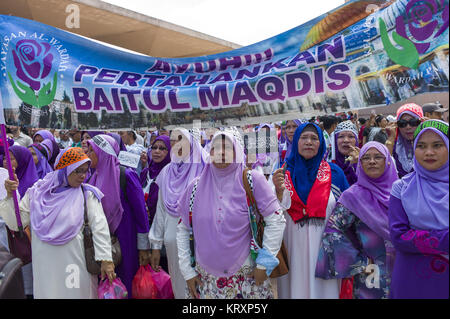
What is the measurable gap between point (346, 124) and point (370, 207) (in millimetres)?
1688

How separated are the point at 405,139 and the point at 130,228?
277 cm

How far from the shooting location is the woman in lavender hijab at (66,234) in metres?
2.96

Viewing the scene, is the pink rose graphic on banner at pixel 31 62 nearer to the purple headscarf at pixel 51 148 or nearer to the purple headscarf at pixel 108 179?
the purple headscarf at pixel 108 179

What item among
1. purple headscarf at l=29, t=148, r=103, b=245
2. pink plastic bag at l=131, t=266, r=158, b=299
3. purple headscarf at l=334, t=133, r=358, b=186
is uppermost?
purple headscarf at l=334, t=133, r=358, b=186

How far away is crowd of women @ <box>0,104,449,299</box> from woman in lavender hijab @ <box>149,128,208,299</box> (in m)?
0.10

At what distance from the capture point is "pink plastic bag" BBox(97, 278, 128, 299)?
292 centimetres

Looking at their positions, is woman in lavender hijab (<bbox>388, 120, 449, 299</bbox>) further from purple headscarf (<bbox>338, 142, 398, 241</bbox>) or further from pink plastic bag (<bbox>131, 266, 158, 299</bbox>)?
pink plastic bag (<bbox>131, 266, 158, 299</bbox>)

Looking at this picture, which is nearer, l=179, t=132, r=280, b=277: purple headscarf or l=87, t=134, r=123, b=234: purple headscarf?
l=179, t=132, r=280, b=277: purple headscarf

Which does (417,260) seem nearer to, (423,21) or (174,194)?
(423,21)

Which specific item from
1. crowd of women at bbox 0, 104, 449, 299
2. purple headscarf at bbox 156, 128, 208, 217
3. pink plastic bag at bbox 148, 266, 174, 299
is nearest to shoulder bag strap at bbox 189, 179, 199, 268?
crowd of women at bbox 0, 104, 449, 299

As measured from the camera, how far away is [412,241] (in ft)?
6.98

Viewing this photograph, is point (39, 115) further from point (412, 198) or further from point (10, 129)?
point (10, 129)

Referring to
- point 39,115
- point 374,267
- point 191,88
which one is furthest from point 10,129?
point 374,267

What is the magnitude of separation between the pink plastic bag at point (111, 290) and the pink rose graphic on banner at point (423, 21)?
8.52 ft
